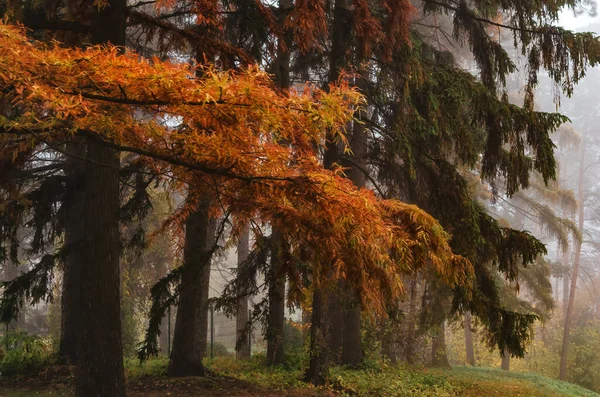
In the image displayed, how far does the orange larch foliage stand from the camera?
455 centimetres

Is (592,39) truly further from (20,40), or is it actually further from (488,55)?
(20,40)

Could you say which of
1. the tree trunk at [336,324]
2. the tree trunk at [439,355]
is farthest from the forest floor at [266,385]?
the tree trunk at [439,355]

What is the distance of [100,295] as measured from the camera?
23.0 ft

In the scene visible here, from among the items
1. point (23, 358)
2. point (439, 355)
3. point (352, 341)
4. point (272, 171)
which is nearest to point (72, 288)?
point (23, 358)

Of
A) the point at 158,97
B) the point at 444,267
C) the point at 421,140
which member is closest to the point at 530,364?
the point at 421,140

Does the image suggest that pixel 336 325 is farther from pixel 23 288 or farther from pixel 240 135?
pixel 240 135

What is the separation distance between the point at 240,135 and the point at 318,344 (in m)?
4.99

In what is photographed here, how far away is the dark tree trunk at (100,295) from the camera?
6969mm

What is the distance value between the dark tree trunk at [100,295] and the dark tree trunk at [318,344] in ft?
11.0

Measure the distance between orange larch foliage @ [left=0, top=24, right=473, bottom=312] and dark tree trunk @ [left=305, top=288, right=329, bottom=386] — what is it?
2647mm

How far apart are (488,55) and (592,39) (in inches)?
82.0

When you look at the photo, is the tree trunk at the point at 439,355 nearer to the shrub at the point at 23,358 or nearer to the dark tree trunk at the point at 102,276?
the shrub at the point at 23,358

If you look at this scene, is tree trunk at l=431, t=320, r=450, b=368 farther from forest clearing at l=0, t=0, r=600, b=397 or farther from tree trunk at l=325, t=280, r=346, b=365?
tree trunk at l=325, t=280, r=346, b=365

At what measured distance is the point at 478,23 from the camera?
401 inches
